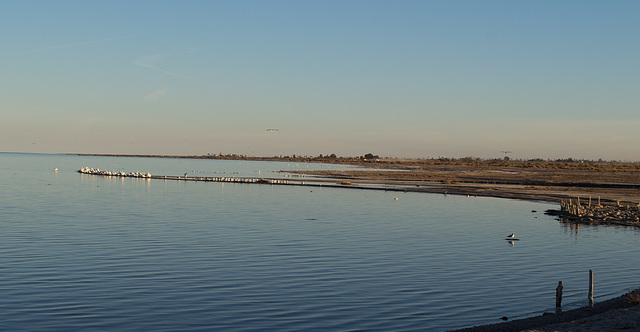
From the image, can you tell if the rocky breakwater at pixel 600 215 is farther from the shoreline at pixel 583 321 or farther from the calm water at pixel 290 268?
the shoreline at pixel 583 321

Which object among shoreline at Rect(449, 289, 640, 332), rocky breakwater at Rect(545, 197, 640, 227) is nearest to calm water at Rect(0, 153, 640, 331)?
shoreline at Rect(449, 289, 640, 332)

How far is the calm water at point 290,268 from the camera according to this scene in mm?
17594

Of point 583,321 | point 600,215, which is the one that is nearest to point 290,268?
point 583,321

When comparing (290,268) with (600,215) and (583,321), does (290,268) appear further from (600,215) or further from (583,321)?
(600,215)

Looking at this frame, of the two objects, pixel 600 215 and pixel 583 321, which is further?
pixel 600 215

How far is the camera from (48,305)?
1814 centimetres

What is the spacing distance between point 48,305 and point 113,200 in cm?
4151

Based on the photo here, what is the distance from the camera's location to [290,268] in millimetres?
24656

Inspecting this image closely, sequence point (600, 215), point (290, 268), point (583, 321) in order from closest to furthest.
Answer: point (583, 321), point (290, 268), point (600, 215)

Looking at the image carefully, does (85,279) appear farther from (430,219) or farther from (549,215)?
(549,215)

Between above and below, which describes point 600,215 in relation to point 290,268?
above

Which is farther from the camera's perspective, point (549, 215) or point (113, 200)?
point (113, 200)

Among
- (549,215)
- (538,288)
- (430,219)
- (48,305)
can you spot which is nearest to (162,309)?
(48,305)

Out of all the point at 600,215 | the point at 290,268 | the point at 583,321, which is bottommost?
the point at 290,268
